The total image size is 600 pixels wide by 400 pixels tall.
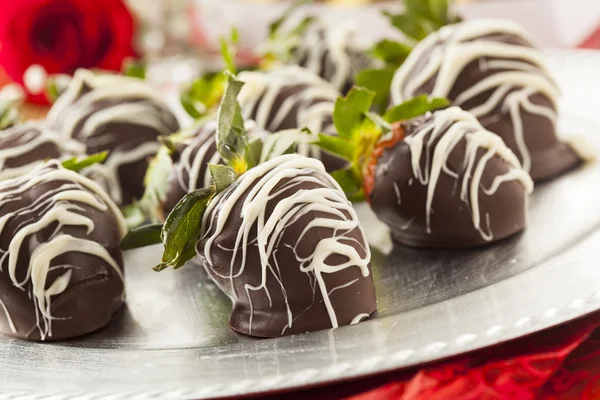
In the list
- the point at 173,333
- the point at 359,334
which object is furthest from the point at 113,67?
the point at 359,334

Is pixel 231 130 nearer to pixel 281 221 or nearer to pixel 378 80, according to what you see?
pixel 281 221

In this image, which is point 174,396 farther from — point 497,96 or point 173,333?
point 497,96

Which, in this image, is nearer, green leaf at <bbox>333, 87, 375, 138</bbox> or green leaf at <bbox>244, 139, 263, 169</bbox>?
green leaf at <bbox>244, 139, 263, 169</bbox>

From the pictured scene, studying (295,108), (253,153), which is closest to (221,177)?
(253,153)

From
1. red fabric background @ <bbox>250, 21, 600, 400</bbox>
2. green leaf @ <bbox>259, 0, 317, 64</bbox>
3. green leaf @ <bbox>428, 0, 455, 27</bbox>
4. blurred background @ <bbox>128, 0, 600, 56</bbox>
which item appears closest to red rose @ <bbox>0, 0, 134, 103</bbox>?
blurred background @ <bbox>128, 0, 600, 56</bbox>

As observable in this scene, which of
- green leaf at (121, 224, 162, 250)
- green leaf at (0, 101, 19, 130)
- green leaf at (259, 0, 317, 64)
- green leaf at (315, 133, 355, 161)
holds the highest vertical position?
green leaf at (315, 133, 355, 161)

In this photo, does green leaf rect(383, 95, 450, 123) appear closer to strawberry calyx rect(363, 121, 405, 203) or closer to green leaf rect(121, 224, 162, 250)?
strawberry calyx rect(363, 121, 405, 203)
